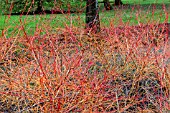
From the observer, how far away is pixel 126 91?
21.9ft

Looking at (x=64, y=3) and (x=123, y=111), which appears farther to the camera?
(x=64, y=3)

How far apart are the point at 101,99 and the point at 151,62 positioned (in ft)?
7.67

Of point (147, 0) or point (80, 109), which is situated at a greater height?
point (80, 109)

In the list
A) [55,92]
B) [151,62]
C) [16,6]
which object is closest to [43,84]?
[55,92]

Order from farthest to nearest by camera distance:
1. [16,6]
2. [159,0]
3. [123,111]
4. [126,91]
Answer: [159,0], [16,6], [126,91], [123,111]

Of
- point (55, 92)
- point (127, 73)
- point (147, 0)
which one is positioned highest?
point (55, 92)

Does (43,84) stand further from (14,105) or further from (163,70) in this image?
(163,70)

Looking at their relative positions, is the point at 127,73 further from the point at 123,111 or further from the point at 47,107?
the point at 47,107

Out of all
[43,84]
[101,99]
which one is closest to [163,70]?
[101,99]

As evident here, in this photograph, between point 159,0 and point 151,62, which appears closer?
point 151,62

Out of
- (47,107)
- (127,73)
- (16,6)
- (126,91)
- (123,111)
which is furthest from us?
(16,6)

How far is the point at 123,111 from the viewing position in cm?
624

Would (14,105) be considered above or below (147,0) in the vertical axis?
above

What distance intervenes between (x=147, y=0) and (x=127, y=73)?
75.7 feet
